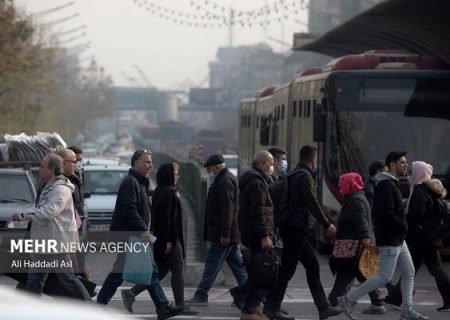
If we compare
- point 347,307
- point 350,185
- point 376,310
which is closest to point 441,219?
point 376,310

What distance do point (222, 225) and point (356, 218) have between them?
152cm

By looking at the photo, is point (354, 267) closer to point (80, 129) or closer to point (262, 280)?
point (262, 280)

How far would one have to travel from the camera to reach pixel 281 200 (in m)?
14.1

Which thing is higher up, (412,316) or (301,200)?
(301,200)

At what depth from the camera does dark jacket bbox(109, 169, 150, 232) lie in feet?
43.9

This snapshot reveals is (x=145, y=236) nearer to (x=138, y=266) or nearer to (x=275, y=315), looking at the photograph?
(x=138, y=266)

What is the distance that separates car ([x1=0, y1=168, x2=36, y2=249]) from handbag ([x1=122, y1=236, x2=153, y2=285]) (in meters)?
5.53

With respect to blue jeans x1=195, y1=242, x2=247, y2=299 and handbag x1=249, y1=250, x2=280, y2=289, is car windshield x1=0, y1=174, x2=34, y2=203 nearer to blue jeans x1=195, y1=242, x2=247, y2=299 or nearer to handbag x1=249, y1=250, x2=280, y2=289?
blue jeans x1=195, y1=242, x2=247, y2=299

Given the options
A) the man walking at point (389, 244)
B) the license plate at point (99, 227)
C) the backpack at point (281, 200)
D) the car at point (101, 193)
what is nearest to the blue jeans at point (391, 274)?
the man walking at point (389, 244)

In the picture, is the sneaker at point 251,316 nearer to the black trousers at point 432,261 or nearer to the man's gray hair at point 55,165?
the black trousers at point 432,261

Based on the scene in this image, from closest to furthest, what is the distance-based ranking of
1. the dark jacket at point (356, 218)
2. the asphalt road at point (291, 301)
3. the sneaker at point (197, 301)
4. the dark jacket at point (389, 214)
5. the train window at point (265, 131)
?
the dark jacket at point (389, 214), the dark jacket at point (356, 218), the asphalt road at point (291, 301), the sneaker at point (197, 301), the train window at point (265, 131)

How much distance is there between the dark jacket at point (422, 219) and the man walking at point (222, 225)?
1.81m

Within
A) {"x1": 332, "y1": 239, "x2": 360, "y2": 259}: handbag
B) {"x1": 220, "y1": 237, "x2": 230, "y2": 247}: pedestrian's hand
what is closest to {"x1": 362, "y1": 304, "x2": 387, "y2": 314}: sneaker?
{"x1": 332, "y1": 239, "x2": 360, "y2": 259}: handbag

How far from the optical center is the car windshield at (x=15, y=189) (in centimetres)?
2014
